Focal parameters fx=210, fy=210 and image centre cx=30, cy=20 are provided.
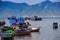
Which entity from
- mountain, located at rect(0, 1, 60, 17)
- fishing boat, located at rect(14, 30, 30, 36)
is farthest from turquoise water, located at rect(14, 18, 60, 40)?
mountain, located at rect(0, 1, 60, 17)

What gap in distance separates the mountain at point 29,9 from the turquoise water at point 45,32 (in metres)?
0.45

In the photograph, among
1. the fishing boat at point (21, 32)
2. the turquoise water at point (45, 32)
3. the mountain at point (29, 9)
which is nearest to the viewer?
the turquoise water at point (45, 32)

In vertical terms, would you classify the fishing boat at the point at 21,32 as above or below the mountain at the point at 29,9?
below

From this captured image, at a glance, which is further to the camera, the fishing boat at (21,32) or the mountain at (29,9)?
the mountain at (29,9)

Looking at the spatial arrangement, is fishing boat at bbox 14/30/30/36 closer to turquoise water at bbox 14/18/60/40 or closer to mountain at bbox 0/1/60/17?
turquoise water at bbox 14/18/60/40

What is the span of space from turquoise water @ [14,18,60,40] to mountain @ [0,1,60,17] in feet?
1.47

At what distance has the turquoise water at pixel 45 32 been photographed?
7918mm

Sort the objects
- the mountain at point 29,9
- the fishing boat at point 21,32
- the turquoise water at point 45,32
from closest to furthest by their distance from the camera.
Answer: the turquoise water at point 45,32
the fishing boat at point 21,32
the mountain at point 29,9

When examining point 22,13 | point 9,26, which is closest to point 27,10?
point 22,13

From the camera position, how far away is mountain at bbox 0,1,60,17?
28.6ft

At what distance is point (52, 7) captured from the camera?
887 cm

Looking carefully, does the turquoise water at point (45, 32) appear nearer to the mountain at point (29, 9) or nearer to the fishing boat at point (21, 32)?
the fishing boat at point (21, 32)

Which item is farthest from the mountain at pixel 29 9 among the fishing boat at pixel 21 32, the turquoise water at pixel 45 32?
the fishing boat at pixel 21 32

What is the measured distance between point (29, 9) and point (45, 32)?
119 cm
